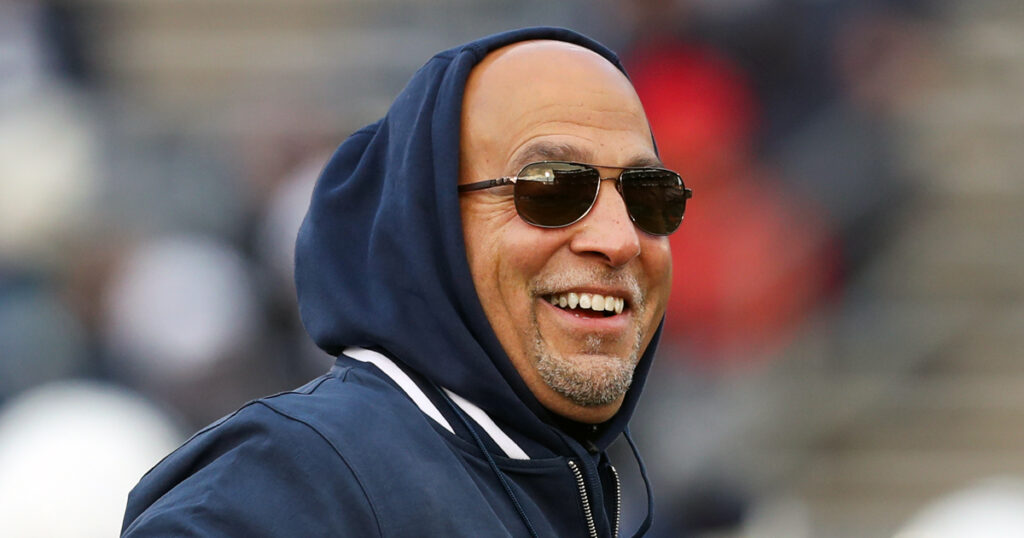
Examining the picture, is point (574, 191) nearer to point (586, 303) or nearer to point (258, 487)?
point (586, 303)

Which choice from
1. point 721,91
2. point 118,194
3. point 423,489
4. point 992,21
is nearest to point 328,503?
point 423,489

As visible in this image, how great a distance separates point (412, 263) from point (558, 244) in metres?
0.28

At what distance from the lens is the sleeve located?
205 cm

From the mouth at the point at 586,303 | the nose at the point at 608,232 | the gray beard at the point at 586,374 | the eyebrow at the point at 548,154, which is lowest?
the gray beard at the point at 586,374

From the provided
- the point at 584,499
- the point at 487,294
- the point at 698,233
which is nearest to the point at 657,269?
the point at 487,294

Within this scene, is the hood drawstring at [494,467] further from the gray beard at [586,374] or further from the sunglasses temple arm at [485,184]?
the sunglasses temple arm at [485,184]

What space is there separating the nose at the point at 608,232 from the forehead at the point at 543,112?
3.2 inches

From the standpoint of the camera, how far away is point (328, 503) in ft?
6.91

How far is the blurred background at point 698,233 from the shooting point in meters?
6.11

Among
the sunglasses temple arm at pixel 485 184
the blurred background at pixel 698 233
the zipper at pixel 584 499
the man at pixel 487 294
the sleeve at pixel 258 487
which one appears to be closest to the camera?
the sleeve at pixel 258 487

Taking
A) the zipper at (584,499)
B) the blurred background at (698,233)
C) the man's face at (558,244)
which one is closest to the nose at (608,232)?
the man's face at (558,244)

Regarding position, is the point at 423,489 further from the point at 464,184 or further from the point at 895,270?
the point at 895,270

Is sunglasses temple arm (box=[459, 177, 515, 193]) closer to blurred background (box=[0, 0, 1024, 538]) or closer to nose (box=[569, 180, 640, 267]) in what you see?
nose (box=[569, 180, 640, 267])

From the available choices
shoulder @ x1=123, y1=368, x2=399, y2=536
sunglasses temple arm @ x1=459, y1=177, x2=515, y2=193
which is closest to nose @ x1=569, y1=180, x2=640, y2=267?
sunglasses temple arm @ x1=459, y1=177, x2=515, y2=193
